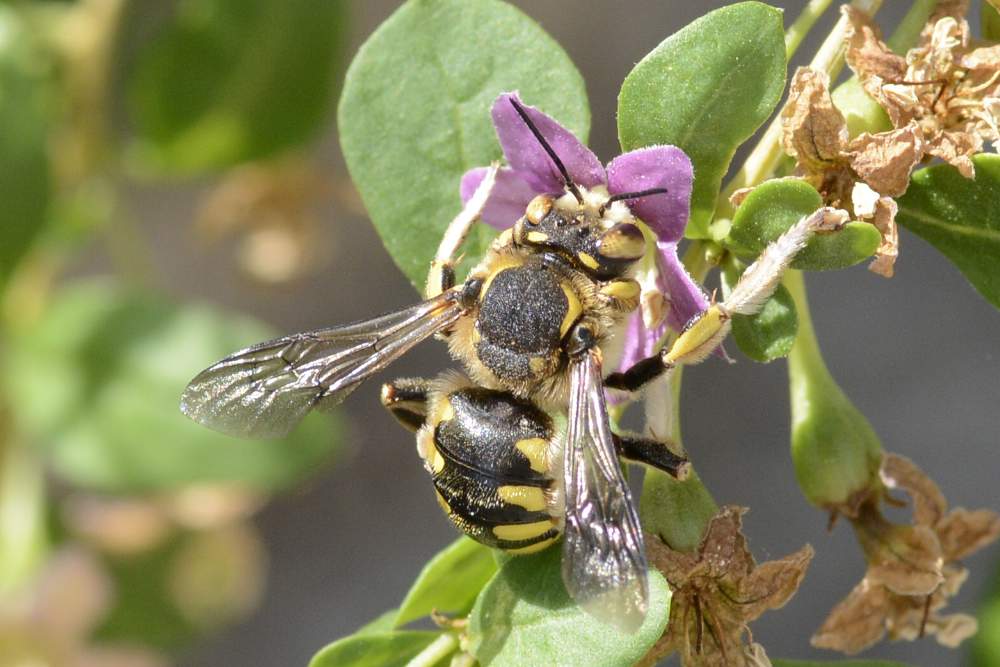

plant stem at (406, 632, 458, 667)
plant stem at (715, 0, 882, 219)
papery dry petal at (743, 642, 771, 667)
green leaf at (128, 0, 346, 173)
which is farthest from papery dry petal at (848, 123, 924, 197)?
green leaf at (128, 0, 346, 173)

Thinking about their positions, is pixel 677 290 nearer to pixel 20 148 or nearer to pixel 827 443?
pixel 827 443

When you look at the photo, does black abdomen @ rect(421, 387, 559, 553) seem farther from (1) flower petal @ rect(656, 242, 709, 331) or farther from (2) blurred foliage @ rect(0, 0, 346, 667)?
(2) blurred foliage @ rect(0, 0, 346, 667)

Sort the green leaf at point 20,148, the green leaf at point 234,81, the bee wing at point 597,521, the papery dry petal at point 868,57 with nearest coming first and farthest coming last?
1. the bee wing at point 597,521
2. the papery dry petal at point 868,57
3. the green leaf at point 20,148
4. the green leaf at point 234,81

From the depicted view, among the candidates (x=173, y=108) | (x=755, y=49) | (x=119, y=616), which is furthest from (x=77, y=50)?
(x=755, y=49)

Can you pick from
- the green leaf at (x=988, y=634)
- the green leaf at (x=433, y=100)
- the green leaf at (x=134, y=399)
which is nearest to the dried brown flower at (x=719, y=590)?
the green leaf at (x=433, y=100)

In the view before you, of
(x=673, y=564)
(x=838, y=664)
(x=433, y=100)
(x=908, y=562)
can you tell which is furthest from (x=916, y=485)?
(x=433, y=100)

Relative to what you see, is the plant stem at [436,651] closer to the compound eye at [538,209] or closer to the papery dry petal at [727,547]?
the papery dry petal at [727,547]
